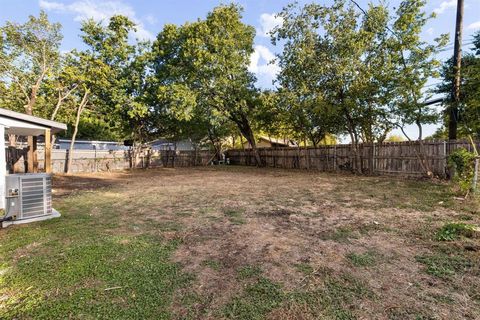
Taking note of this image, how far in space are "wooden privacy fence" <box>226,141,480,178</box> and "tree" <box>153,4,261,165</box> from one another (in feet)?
13.4

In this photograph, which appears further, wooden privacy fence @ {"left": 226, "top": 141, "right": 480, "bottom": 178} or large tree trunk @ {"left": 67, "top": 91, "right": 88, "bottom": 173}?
large tree trunk @ {"left": 67, "top": 91, "right": 88, "bottom": 173}

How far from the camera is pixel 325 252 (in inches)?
114

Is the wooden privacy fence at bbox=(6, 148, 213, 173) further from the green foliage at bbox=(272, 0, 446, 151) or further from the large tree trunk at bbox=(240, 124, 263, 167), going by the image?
the green foliage at bbox=(272, 0, 446, 151)

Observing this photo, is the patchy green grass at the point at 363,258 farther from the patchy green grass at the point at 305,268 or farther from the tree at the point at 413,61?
the tree at the point at 413,61

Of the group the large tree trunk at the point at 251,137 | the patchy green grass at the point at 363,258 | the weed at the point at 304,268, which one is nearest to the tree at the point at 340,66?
the large tree trunk at the point at 251,137

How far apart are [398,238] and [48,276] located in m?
4.17

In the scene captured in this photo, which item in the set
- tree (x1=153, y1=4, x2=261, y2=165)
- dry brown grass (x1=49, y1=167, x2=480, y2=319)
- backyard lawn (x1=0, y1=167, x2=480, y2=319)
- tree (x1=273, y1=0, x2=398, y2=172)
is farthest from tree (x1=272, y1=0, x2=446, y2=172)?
backyard lawn (x1=0, y1=167, x2=480, y2=319)

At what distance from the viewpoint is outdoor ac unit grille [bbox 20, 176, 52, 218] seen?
4012 millimetres

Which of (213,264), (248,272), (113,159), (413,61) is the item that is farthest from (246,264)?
(113,159)

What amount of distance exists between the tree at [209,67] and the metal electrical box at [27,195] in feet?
32.1

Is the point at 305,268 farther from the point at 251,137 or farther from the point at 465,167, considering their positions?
the point at 251,137

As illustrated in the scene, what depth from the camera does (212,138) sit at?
2116cm

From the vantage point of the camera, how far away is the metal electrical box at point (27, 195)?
12.7ft

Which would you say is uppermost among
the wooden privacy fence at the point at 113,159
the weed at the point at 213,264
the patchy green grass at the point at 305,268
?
the wooden privacy fence at the point at 113,159
